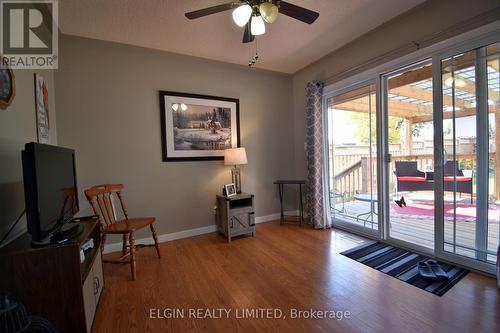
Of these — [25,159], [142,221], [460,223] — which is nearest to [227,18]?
[25,159]

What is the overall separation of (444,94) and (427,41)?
1.74 feet

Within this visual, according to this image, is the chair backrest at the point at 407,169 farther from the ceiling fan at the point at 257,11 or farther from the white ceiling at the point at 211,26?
the ceiling fan at the point at 257,11

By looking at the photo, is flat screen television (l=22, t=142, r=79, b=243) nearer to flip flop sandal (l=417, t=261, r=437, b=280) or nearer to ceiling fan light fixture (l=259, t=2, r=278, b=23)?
ceiling fan light fixture (l=259, t=2, r=278, b=23)

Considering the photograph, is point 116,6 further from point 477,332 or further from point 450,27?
point 477,332

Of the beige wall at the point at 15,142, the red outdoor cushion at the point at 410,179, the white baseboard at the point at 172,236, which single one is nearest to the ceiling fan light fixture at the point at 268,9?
the beige wall at the point at 15,142

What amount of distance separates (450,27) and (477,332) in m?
2.32

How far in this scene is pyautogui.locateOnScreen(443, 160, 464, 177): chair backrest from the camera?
202 centimetres

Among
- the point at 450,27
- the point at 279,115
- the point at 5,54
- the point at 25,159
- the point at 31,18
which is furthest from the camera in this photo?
the point at 279,115

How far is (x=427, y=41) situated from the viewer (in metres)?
2.07

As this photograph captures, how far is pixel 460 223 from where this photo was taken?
6.71ft

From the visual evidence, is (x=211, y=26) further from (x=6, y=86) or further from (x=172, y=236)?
(x=172, y=236)

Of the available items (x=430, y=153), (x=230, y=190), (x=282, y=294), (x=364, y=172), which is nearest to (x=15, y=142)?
(x=230, y=190)

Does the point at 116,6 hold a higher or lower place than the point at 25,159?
higher

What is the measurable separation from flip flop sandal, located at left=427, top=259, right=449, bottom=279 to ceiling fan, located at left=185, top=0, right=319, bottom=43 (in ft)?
7.64
